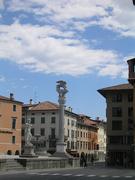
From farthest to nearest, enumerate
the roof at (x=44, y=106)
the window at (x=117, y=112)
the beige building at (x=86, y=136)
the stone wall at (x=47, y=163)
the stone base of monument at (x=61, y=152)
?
the beige building at (x=86, y=136), the roof at (x=44, y=106), the window at (x=117, y=112), the stone base of monument at (x=61, y=152), the stone wall at (x=47, y=163)

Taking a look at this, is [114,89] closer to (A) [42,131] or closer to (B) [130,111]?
(B) [130,111]

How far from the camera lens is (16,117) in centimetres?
10525

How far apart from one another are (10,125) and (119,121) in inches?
881

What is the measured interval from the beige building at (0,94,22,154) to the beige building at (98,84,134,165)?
59.8 ft

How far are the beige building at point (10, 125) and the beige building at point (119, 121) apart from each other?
59.8ft

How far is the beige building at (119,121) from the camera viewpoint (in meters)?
105

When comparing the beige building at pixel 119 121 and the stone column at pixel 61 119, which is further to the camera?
the beige building at pixel 119 121

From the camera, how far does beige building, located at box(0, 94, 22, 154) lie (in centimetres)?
9988

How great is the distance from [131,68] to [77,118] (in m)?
45.0

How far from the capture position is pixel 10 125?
103312 millimetres

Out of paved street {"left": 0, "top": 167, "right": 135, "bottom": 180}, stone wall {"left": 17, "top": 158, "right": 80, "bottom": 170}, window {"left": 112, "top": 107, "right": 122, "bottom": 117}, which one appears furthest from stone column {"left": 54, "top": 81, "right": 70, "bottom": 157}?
window {"left": 112, "top": 107, "right": 122, "bottom": 117}

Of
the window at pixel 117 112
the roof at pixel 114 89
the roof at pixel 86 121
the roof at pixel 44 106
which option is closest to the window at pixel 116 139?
the window at pixel 117 112

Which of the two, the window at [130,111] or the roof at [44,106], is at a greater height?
the roof at [44,106]

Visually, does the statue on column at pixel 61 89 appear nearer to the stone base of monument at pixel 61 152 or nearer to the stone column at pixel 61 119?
the stone column at pixel 61 119
